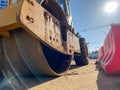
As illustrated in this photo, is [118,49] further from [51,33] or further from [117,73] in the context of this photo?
[51,33]

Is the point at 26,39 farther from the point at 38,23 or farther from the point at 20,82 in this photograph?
the point at 20,82

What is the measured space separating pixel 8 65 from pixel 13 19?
161 centimetres

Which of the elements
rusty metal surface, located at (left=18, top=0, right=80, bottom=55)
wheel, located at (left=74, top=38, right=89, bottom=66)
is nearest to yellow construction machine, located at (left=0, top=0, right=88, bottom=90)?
rusty metal surface, located at (left=18, top=0, right=80, bottom=55)

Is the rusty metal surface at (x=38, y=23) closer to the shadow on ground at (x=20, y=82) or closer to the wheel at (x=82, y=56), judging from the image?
the shadow on ground at (x=20, y=82)

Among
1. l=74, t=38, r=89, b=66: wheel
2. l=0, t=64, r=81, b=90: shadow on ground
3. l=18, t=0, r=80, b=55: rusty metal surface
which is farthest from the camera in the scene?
l=74, t=38, r=89, b=66: wheel

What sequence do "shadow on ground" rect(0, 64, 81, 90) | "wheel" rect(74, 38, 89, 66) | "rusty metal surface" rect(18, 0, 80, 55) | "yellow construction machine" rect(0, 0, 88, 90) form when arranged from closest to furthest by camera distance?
"rusty metal surface" rect(18, 0, 80, 55), "yellow construction machine" rect(0, 0, 88, 90), "shadow on ground" rect(0, 64, 81, 90), "wheel" rect(74, 38, 89, 66)

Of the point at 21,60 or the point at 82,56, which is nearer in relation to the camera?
the point at 21,60

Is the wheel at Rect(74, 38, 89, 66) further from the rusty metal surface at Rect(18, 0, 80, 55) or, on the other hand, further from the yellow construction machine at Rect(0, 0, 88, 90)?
the rusty metal surface at Rect(18, 0, 80, 55)

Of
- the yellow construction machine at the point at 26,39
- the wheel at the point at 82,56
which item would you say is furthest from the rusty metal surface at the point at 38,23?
the wheel at the point at 82,56

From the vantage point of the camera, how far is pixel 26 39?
407 centimetres

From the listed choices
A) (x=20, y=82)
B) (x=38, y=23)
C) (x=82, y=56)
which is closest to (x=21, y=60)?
(x=20, y=82)

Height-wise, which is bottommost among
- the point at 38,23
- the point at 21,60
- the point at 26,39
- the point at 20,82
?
the point at 20,82

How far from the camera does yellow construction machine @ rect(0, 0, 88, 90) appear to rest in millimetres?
3318

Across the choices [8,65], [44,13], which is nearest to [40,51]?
[44,13]
